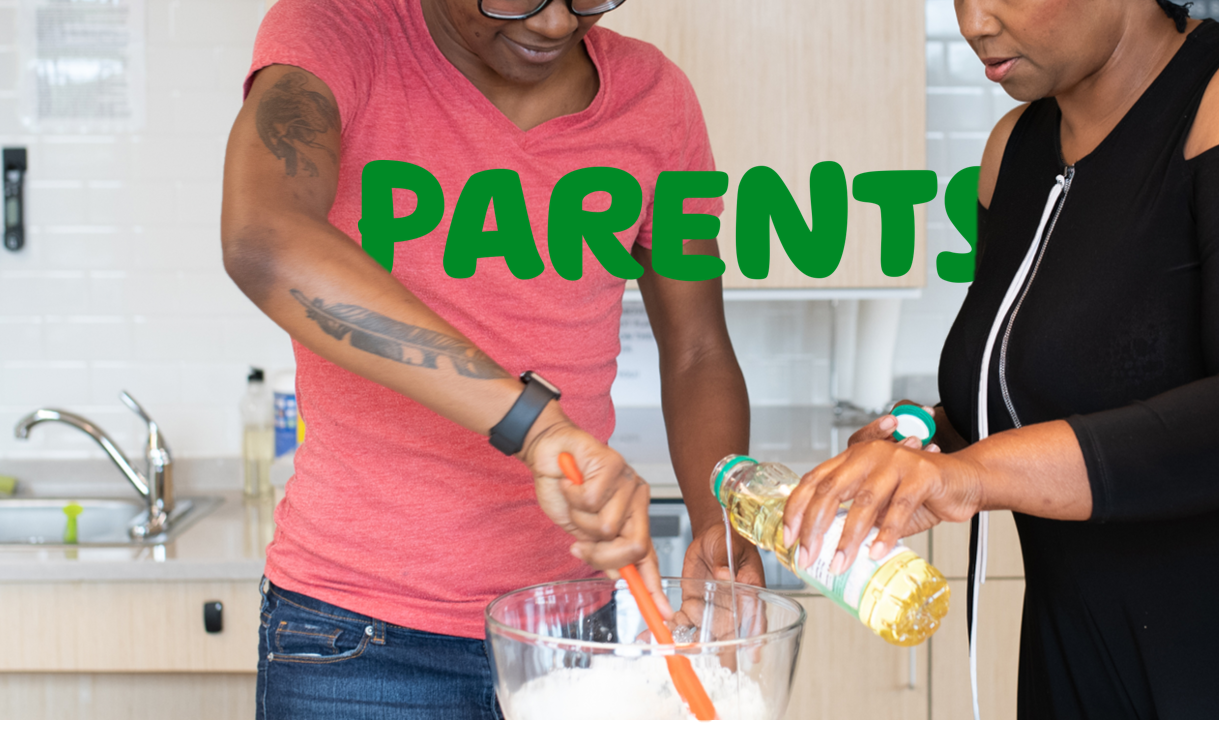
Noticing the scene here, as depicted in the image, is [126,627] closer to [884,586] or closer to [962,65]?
[884,586]

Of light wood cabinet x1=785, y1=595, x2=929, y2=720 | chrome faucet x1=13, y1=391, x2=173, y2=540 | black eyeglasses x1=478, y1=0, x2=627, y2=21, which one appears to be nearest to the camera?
black eyeglasses x1=478, y1=0, x2=627, y2=21

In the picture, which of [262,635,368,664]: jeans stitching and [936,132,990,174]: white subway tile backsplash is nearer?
[262,635,368,664]: jeans stitching

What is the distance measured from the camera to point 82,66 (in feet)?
7.84

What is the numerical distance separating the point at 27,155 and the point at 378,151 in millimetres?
1766

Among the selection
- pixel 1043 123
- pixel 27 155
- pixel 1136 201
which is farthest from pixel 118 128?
pixel 1136 201

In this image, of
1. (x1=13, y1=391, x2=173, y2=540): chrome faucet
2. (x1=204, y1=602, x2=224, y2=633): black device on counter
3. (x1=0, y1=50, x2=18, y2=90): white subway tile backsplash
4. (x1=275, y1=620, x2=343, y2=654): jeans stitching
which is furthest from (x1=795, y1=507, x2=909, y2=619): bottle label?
(x1=0, y1=50, x2=18, y2=90): white subway tile backsplash

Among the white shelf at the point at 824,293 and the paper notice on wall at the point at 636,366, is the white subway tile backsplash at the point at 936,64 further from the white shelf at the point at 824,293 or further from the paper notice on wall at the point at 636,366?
the paper notice on wall at the point at 636,366

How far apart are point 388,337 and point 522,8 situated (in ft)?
1.23

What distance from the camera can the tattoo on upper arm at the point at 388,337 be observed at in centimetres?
77

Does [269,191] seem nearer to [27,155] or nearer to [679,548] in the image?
[679,548]

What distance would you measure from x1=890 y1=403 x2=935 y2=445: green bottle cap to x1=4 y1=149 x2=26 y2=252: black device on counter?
213 cm

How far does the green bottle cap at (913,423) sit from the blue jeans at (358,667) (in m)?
0.45

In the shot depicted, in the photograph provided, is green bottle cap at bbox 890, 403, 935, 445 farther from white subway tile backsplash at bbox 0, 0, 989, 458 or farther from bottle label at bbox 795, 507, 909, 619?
white subway tile backsplash at bbox 0, 0, 989, 458

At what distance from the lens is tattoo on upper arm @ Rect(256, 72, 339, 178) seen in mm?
860
